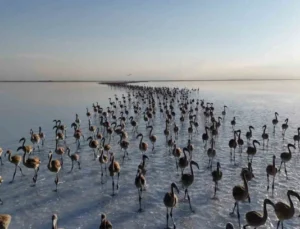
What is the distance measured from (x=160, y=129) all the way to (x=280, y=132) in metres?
9.81

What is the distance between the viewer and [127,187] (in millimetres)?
13289

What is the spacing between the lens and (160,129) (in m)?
26.8

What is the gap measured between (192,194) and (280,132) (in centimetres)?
1492

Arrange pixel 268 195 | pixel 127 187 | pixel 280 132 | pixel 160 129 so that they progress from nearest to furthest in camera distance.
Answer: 1. pixel 268 195
2. pixel 127 187
3. pixel 280 132
4. pixel 160 129

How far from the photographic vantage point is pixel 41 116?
33.8 metres

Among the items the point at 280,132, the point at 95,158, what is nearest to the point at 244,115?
the point at 280,132

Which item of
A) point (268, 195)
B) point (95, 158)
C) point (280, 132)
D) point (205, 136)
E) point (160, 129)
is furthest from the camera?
point (160, 129)

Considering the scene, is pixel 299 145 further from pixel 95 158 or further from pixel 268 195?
pixel 95 158

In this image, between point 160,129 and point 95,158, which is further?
point 160,129

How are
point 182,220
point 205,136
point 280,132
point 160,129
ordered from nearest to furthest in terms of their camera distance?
1. point 182,220
2. point 205,136
3. point 280,132
4. point 160,129

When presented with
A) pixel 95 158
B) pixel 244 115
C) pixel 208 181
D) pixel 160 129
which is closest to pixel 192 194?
pixel 208 181

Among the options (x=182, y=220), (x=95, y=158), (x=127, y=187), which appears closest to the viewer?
(x=182, y=220)

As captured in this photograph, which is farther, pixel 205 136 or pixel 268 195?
pixel 205 136

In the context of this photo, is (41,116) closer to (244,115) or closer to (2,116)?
(2,116)
